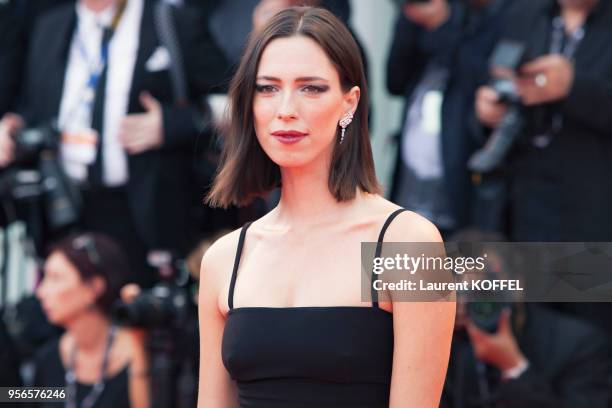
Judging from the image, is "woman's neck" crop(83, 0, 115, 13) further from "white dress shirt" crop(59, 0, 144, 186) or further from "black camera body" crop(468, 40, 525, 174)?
"black camera body" crop(468, 40, 525, 174)

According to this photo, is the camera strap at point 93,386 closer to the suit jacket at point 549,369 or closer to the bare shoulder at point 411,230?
the suit jacket at point 549,369

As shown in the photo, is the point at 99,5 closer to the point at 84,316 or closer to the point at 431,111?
the point at 84,316

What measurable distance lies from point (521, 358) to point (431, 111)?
135 cm

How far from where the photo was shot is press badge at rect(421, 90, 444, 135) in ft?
18.5

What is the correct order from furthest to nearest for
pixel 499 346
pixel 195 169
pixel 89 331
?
1. pixel 195 169
2. pixel 89 331
3. pixel 499 346

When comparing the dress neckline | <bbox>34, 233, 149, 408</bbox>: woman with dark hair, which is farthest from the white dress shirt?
the dress neckline

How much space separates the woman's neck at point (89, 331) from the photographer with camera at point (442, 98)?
1.46 m

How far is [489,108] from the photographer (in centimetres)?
526

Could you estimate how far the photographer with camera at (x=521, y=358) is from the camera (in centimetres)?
474

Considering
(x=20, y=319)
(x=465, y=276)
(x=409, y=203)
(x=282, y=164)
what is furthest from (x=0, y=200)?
(x=282, y=164)

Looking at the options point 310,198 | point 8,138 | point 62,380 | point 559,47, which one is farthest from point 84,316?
point 310,198

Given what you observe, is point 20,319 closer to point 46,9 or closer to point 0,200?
point 0,200

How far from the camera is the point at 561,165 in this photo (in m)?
5.19

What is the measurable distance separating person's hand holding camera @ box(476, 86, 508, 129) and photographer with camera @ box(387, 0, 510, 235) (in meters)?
0.17
